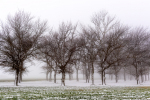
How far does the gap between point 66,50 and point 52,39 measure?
402 centimetres

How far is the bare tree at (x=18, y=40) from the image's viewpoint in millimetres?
24266

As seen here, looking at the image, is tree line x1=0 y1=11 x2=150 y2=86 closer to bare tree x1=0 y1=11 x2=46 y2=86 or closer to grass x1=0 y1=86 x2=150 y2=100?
bare tree x1=0 y1=11 x2=46 y2=86

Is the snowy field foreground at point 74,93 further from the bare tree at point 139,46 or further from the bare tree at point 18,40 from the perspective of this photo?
the bare tree at point 139,46

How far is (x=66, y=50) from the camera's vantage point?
2920 centimetres

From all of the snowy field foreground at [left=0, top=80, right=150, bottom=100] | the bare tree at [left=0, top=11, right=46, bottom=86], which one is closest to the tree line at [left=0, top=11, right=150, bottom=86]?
the bare tree at [left=0, top=11, right=46, bottom=86]

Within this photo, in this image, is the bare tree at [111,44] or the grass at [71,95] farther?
the bare tree at [111,44]

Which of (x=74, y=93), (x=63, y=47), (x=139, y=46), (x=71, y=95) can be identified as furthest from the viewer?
(x=139, y=46)

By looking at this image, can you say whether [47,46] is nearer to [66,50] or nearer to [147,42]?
[66,50]

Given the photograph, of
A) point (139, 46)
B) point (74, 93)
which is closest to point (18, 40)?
point (74, 93)

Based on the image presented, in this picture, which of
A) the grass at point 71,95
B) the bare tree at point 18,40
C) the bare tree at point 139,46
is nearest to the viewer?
the grass at point 71,95

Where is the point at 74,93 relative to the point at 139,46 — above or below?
below

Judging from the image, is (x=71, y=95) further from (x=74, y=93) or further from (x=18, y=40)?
(x=18, y=40)

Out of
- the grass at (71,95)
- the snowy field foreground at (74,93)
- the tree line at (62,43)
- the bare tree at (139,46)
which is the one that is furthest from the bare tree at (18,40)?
the bare tree at (139,46)

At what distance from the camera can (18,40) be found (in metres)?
25.5
